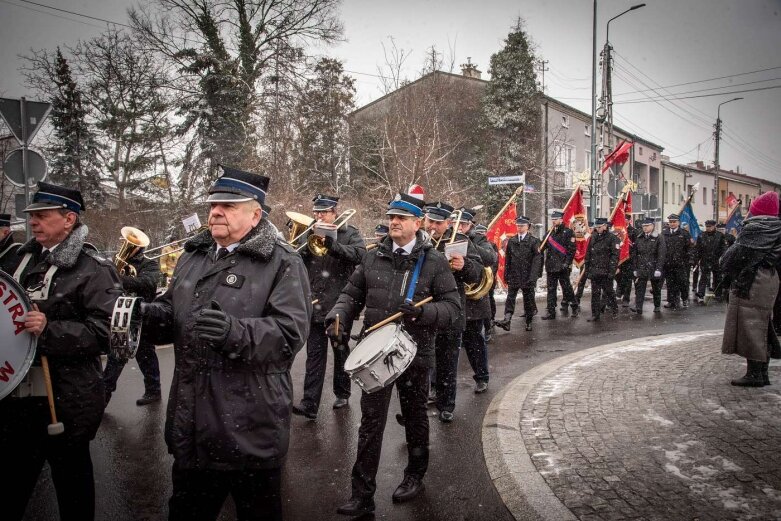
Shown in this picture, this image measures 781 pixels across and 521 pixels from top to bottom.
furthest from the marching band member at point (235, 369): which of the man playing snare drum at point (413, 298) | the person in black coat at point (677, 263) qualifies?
the person in black coat at point (677, 263)

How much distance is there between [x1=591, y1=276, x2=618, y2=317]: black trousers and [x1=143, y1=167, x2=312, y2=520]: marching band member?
1048cm

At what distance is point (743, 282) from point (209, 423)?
5.97 m

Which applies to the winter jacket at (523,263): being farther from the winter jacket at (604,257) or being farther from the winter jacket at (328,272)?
the winter jacket at (328,272)

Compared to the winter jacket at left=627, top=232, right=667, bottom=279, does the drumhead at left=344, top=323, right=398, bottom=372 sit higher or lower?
lower

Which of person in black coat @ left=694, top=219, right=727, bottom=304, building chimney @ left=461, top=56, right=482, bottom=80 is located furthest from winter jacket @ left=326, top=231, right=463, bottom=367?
building chimney @ left=461, top=56, right=482, bottom=80

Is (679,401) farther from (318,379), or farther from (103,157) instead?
(103,157)

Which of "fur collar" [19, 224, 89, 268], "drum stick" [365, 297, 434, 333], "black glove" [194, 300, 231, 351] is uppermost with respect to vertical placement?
Answer: "fur collar" [19, 224, 89, 268]

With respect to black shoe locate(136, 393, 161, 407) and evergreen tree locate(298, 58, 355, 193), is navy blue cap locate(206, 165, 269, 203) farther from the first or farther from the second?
evergreen tree locate(298, 58, 355, 193)

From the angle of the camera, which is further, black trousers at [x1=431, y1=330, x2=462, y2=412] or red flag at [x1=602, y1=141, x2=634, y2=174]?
red flag at [x1=602, y1=141, x2=634, y2=174]

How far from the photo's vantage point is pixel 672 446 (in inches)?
177

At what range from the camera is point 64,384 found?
3086 millimetres

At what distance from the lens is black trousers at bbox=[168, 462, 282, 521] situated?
2.64m

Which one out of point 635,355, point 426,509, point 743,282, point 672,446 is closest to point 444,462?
point 426,509

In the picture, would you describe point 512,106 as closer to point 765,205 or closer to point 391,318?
point 765,205
